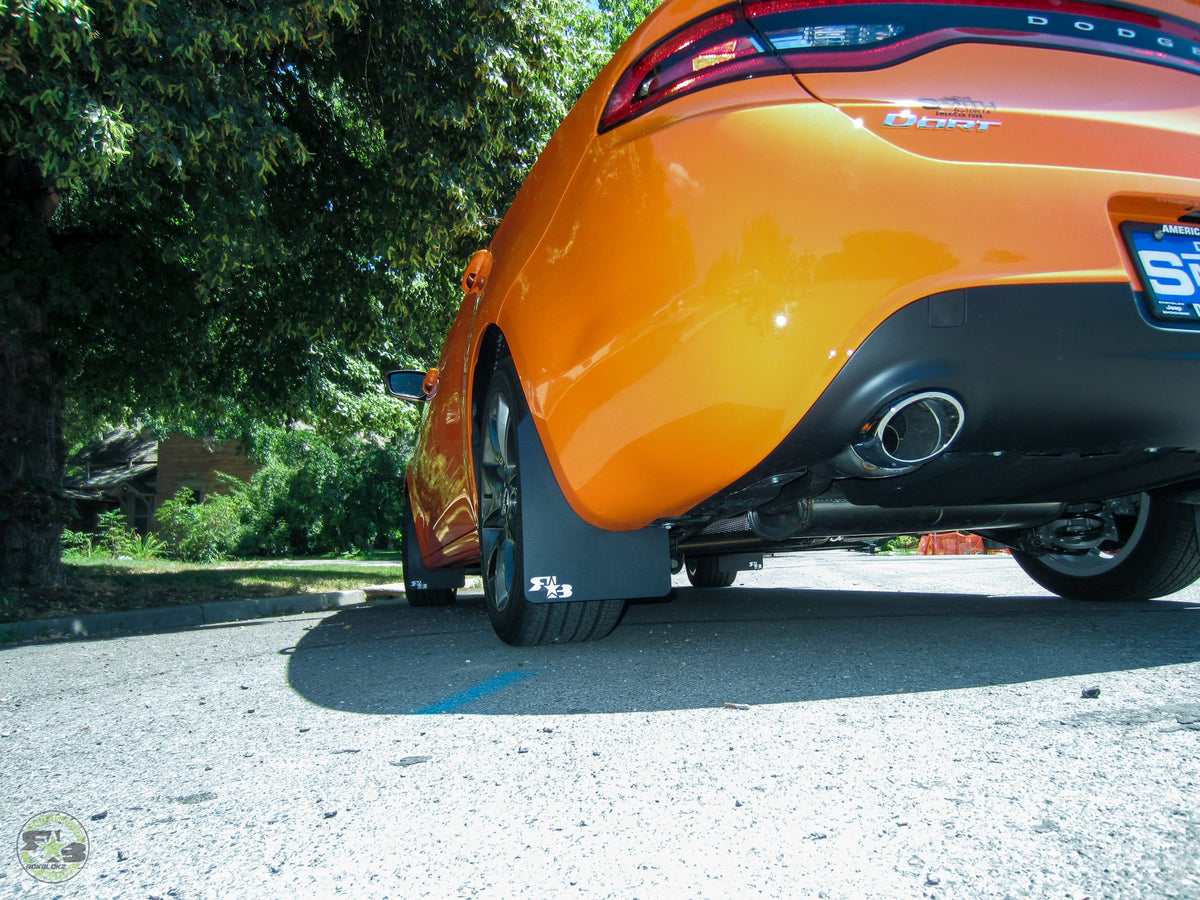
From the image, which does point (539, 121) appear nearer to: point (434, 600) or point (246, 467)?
point (434, 600)

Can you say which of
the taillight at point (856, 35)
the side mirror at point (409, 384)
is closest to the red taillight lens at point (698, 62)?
the taillight at point (856, 35)

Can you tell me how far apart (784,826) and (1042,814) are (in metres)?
0.44

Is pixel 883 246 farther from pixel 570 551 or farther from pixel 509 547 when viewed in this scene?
pixel 509 547

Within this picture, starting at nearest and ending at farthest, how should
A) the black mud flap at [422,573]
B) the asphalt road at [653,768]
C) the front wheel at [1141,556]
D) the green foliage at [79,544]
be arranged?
1. the asphalt road at [653,768]
2. the front wheel at [1141,556]
3. the black mud flap at [422,573]
4. the green foliage at [79,544]

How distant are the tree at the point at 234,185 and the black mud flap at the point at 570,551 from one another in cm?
379

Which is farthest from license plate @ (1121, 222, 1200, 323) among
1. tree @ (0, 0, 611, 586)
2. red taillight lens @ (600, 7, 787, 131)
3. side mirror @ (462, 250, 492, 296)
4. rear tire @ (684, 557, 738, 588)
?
tree @ (0, 0, 611, 586)

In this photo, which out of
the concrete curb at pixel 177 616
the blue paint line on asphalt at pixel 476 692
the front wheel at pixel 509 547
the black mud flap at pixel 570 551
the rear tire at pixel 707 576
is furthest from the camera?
the rear tire at pixel 707 576

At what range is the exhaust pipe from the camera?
2.28 m

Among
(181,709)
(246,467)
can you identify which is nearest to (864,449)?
(181,709)

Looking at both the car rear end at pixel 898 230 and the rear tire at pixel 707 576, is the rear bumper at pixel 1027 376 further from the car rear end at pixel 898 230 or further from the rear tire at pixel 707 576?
the rear tire at pixel 707 576

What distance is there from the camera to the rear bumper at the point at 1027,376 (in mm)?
2158

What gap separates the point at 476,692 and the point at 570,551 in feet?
1.70
